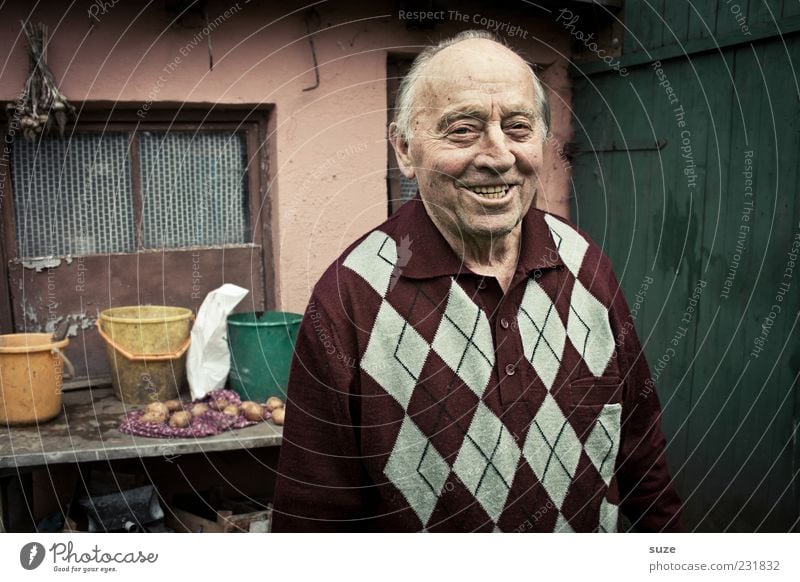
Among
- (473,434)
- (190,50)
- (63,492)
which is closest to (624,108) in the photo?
(190,50)

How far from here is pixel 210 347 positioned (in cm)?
254

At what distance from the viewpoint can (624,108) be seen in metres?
2.86

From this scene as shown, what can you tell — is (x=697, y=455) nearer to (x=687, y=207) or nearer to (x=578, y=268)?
(x=687, y=207)

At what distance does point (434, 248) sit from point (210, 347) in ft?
4.77

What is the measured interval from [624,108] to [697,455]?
1.32 m

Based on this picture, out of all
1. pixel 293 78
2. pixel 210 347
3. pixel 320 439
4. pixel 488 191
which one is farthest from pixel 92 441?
pixel 488 191

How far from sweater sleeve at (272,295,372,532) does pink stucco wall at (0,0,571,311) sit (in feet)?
5.00

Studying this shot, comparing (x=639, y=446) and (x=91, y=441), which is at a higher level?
(x=639, y=446)

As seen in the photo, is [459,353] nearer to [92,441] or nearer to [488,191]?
[488,191]

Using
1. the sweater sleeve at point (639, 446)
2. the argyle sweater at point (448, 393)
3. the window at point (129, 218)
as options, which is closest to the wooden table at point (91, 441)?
the window at point (129, 218)

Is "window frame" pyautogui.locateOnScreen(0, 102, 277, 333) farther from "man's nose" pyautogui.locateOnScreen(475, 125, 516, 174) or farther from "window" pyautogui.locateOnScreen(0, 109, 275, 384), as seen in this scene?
"man's nose" pyautogui.locateOnScreen(475, 125, 516, 174)

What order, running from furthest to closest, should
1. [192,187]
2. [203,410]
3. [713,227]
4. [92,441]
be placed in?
[192,187]
[713,227]
[203,410]
[92,441]

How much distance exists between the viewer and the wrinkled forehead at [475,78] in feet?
4.00

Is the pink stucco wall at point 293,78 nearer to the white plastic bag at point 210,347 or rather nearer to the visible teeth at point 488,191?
the white plastic bag at point 210,347
